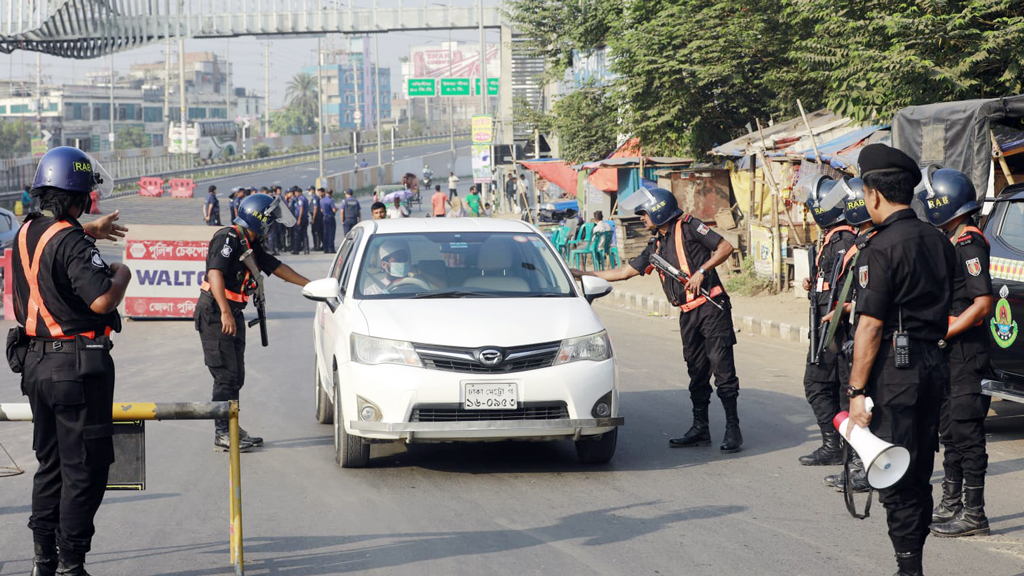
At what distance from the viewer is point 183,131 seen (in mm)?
83125

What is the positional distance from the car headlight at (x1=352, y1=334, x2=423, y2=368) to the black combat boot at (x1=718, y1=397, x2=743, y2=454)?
2395 millimetres

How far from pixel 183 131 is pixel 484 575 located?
82648 millimetres

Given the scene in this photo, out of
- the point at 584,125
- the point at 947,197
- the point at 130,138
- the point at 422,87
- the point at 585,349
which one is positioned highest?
the point at 422,87

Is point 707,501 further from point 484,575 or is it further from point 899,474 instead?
point 899,474

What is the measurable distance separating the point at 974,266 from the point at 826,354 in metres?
1.64

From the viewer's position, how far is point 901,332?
4492mm

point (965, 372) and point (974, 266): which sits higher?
point (974, 266)

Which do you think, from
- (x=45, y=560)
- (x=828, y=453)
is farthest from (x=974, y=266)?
(x=45, y=560)

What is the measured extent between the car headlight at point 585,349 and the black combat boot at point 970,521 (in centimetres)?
226

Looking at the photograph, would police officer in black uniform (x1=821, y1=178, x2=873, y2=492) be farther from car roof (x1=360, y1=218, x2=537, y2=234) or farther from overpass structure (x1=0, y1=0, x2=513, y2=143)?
overpass structure (x1=0, y1=0, x2=513, y2=143)

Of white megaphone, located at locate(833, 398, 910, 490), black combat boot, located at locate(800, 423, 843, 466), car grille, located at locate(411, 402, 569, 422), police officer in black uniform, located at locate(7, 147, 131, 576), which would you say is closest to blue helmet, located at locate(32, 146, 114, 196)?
police officer in black uniform, located at locate(7, 147, 131, 576)

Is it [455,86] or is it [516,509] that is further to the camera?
[455,86]

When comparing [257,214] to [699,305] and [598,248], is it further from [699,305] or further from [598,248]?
[598,248]

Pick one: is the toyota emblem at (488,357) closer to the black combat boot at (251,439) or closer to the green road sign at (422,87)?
the black combat boot at (251,439)
